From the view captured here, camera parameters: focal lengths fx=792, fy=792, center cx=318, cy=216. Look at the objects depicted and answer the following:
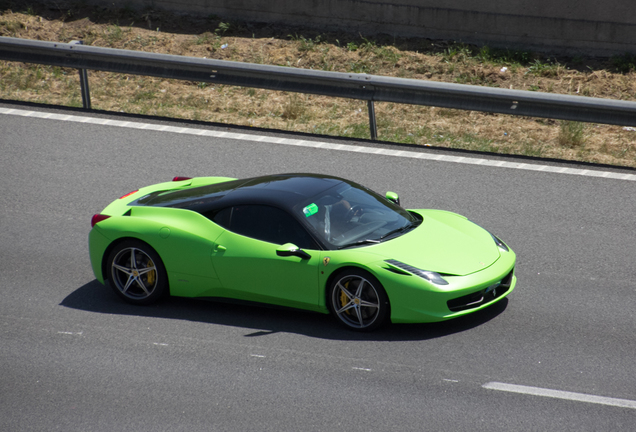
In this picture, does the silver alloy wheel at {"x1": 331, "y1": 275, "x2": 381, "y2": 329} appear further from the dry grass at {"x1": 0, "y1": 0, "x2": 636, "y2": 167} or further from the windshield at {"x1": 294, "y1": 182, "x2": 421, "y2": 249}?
the dry grass at {"x1": 0, "y1": 0, "x2": 636, "y2": 167}

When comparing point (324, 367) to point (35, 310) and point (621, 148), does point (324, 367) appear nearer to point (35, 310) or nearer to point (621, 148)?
point (35, 310)

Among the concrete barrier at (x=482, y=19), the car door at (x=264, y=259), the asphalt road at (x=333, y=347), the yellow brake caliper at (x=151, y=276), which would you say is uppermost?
the concrete barrier at (x=482, y=19)

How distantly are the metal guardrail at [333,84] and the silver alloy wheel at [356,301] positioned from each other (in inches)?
219

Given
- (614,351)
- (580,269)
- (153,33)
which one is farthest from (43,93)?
(614,351)

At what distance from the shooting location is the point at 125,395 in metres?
6.12

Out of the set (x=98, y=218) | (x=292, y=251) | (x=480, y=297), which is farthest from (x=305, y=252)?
(x=98, y=218)

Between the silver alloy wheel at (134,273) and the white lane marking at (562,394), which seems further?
the silver alloy wheel at (134,273)

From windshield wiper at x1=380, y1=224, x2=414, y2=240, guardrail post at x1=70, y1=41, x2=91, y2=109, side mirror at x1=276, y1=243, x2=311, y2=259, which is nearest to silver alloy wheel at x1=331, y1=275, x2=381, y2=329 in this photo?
side mirror at x1=276, y1=243, x2=311, y2=259

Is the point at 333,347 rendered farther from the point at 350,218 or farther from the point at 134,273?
the point at 134,273

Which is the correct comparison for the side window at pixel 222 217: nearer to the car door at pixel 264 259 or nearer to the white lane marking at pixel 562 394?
the car door at pixel 264 259

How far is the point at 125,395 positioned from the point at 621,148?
29.2 ft

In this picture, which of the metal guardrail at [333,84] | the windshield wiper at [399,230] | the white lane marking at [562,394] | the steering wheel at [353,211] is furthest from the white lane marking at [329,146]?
the white lane marking at [562,394]

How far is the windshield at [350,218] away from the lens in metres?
7.09

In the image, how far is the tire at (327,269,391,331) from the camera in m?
6.73
